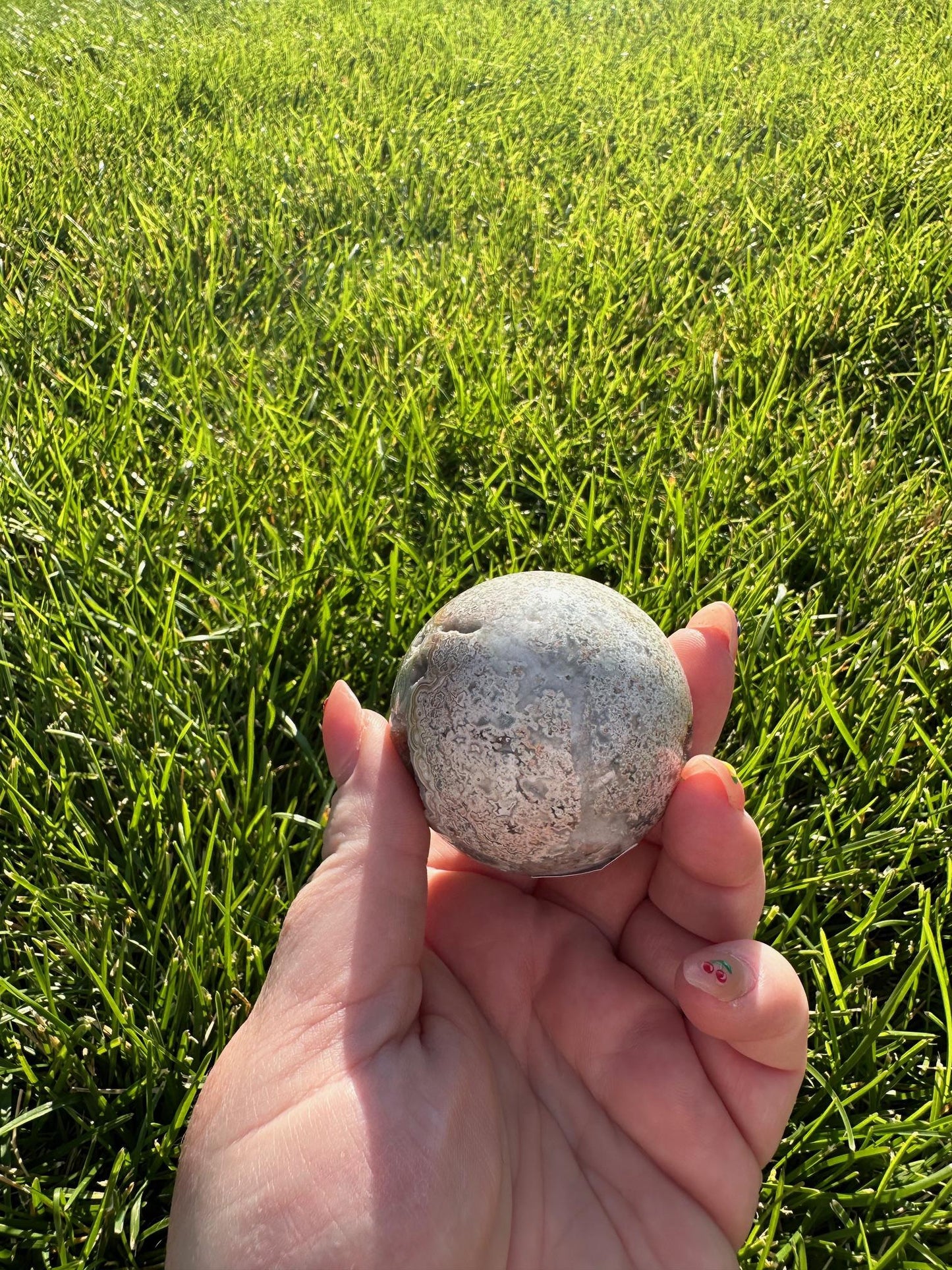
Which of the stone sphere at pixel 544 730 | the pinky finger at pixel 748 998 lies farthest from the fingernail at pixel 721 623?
the pinky finger at pixel 748 998

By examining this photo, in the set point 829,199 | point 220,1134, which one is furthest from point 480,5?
point 220,1134

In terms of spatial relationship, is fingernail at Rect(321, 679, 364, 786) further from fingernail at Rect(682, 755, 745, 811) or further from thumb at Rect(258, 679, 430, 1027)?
fingernail at Rect(682, 755, 745, 811)

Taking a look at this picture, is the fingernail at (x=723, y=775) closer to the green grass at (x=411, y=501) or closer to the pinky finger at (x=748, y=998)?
the pinky finger at (x=748, y=998)

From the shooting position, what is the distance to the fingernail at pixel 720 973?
55.1 inches

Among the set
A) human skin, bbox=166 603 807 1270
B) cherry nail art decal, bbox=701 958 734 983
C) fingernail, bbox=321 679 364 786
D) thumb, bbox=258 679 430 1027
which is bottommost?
human skin, bbox=166 603 807 1270

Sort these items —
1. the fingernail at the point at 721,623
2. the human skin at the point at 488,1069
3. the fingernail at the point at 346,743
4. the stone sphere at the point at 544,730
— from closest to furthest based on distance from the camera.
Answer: the human skin at the point at 488,1069, the stone sphere at the point at 544,730, the fingernail at the point at 346,743, the fingernail at the point at 721,623

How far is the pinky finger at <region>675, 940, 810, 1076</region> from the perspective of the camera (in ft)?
4.59

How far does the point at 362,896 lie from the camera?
147cm

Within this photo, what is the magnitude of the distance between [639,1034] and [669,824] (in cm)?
30

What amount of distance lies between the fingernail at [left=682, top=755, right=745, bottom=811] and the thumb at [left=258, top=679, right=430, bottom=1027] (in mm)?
394

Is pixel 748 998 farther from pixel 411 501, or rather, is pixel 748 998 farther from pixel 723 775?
pixel 411 501

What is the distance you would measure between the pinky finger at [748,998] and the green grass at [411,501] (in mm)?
256

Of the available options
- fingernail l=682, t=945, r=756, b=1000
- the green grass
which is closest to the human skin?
fingernail l=682, t=945, r=756, b=1000

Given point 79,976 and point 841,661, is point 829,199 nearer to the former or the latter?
point 841,661
